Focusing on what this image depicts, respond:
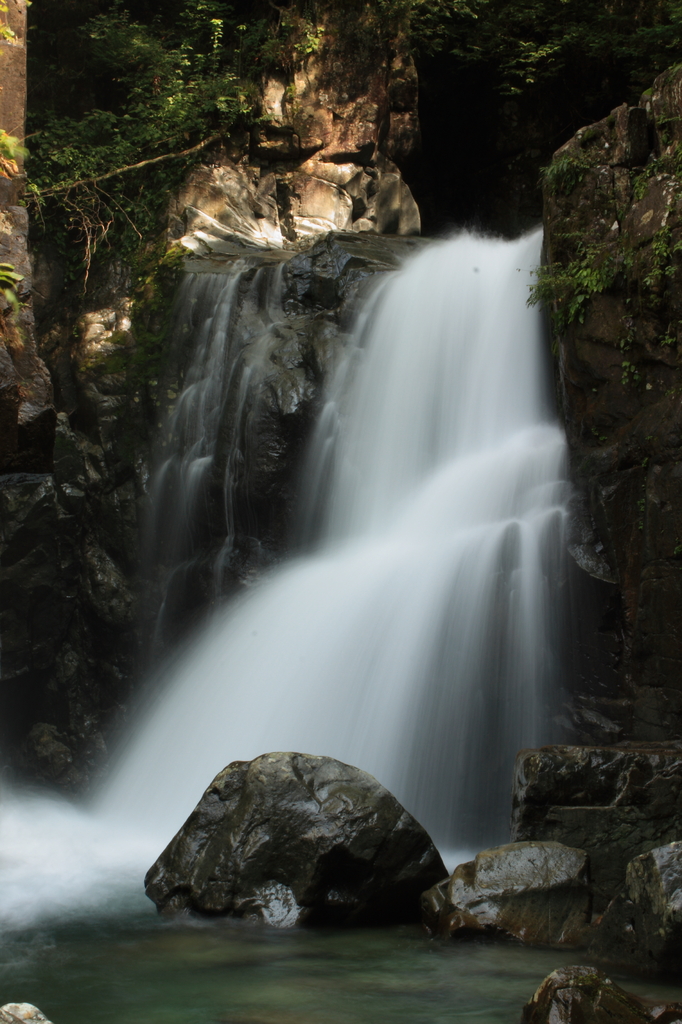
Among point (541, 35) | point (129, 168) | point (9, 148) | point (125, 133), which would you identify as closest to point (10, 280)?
point (9, 148)

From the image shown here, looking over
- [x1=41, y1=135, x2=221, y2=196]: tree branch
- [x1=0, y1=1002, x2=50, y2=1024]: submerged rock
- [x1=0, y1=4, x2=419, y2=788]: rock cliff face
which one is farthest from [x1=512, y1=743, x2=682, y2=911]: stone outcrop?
[x1=41, y1=135, x2=221, y2=196]: tree branch

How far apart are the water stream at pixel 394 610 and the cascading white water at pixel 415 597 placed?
0.06 ft

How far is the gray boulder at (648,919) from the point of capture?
13.2 ft

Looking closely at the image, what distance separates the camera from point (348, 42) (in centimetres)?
1523

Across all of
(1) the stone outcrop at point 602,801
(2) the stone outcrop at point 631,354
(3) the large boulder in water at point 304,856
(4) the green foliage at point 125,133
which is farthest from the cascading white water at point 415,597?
(4) the green foliage at point 125,133

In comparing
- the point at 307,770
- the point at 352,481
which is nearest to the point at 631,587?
the point at 307,770

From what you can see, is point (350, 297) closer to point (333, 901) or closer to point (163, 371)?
point (163, 371)

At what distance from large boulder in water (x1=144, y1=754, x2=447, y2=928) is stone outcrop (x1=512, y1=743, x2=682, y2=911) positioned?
0.76 meters

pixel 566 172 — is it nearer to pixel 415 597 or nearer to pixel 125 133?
pixel 415 597

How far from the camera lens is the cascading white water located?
7.00 meters

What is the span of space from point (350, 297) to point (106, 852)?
6936 mm

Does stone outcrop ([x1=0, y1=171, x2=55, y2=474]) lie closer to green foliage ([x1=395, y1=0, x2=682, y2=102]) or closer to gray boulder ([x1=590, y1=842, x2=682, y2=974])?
gray boulder ([x1=590, y1=842, x2=682, y2=974])

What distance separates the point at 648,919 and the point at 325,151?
1354 cm

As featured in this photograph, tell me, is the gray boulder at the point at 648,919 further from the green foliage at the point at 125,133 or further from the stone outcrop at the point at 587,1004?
the green foliage at the point at 125,133
